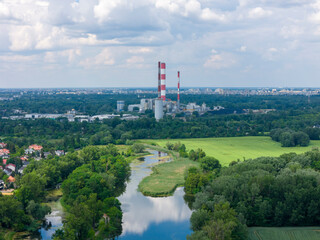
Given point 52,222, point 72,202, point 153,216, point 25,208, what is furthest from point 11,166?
point 153,216

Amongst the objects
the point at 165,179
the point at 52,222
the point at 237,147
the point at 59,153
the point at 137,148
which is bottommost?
the point at 52,222

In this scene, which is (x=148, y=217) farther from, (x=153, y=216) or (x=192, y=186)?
(x=192, y=186)

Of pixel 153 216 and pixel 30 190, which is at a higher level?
pixel 30 190

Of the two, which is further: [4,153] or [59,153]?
[59,153]

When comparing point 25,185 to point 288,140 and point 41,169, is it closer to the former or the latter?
point 41,169

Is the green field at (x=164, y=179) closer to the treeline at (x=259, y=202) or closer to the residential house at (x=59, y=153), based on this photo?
the treeline at (x=259, y=202)

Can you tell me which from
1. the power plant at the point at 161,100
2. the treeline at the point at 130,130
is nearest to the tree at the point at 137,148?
the treeline at the point at 130,130
